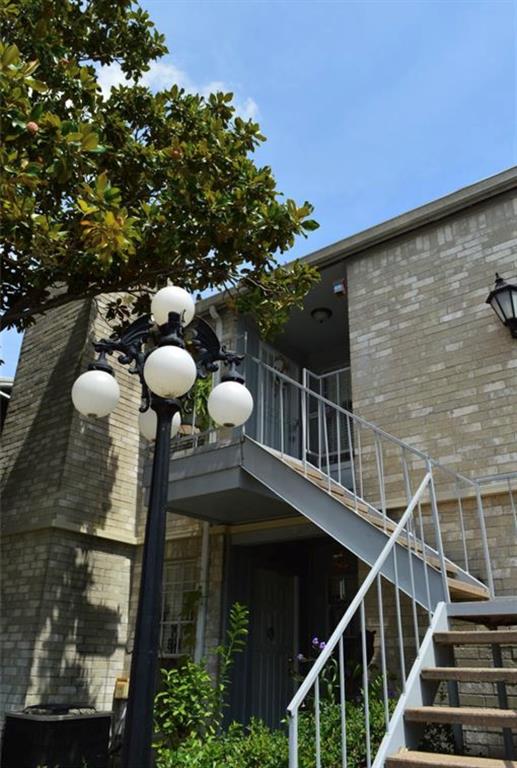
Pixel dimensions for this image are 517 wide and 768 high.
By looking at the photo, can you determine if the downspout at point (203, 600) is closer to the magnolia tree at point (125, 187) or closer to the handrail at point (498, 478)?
the magnolia tree at point (125, 187)

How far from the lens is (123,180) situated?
6.52 meters

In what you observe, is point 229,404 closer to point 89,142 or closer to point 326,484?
point 326,484

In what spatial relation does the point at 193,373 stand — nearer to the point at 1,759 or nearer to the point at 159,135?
the point at 159,135

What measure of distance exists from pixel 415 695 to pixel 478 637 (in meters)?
0.56

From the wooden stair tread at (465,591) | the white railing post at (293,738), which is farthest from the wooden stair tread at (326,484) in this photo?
the white railing post at (293,738)

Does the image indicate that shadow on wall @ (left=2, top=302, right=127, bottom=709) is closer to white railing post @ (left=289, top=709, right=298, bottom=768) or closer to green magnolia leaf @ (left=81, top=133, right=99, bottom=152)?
green magnolia leaf @ (left=81, top=133, right=99, bottom=152)

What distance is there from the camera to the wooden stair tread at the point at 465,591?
4957mm

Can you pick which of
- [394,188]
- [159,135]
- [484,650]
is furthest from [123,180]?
[484,650]

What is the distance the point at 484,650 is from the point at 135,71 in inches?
284

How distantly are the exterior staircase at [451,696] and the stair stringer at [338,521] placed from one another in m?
0.39

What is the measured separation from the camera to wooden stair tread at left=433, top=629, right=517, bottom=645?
12.5ft

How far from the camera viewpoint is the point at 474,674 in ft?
12.0

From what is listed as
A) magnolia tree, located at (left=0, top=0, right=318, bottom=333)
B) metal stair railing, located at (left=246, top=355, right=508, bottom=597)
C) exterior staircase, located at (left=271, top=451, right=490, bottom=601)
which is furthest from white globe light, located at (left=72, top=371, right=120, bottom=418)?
exterior staircase, located at (left=271, top=451, right=490, bottom=601)

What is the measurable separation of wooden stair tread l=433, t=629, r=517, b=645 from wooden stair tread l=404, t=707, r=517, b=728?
0.45m
